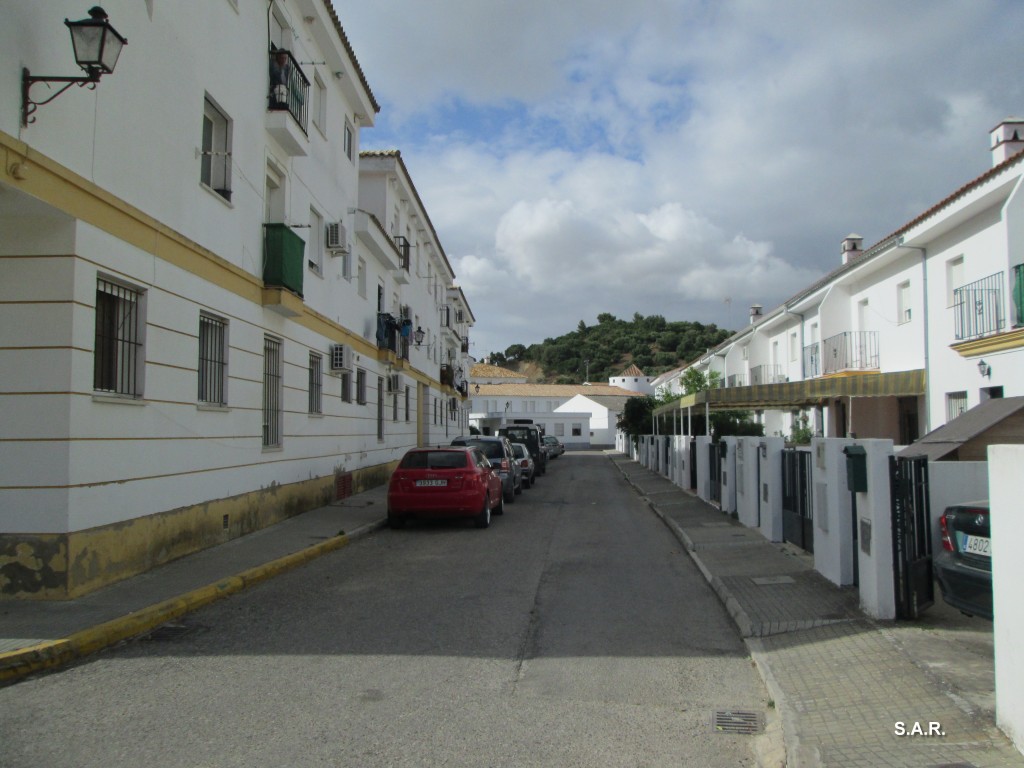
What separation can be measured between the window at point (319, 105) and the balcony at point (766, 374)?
2311 centimetres

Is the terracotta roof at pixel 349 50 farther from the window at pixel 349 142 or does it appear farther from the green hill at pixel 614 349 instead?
the green hill at pixel 614 349

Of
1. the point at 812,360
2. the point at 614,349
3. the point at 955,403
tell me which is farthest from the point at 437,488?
the point at 614,349

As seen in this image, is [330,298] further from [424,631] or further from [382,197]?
[424,631]

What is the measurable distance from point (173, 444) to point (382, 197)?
15502mm

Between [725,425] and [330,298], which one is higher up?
[330,298]

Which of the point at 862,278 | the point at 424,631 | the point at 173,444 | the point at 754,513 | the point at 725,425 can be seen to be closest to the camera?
the point at 424,631

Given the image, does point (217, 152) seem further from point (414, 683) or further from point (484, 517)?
point (414, 683)

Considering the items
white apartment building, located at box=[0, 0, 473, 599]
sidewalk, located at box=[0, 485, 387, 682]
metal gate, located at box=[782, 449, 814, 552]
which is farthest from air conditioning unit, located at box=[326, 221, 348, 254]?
metal gate, located at box=[782, 449, 814, 552]

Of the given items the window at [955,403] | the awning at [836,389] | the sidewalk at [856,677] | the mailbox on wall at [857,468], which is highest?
the awning at [836,389]

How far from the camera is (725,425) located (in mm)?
31188

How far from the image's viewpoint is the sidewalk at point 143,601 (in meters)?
5.88

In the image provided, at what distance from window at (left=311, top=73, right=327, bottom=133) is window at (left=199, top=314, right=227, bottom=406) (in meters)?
6.55

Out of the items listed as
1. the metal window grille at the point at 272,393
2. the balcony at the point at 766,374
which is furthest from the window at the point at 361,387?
the balcony at the point at 766,374

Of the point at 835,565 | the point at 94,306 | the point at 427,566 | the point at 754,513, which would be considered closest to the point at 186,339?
the point at 94,306
